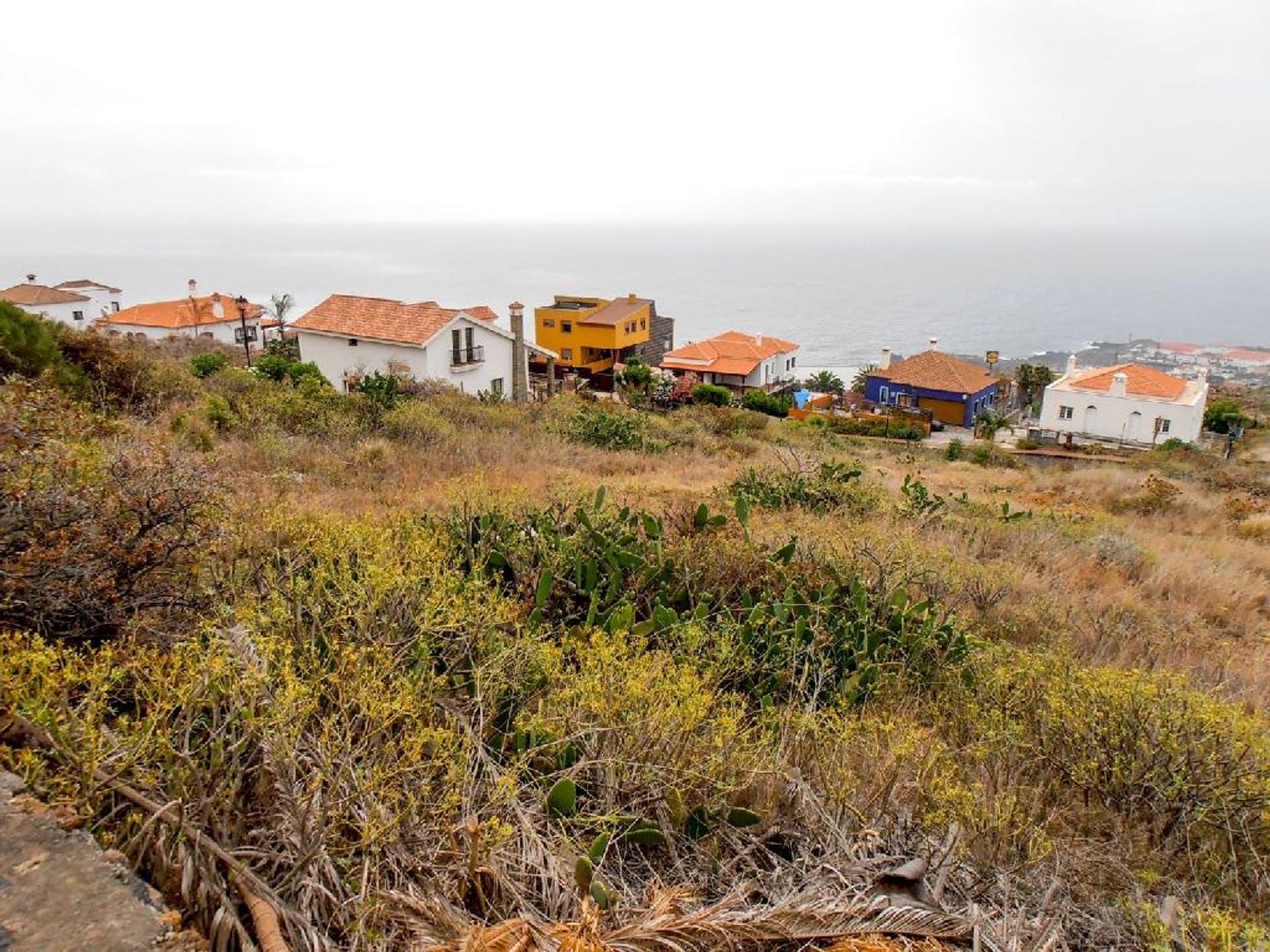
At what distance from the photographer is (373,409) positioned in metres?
13.1

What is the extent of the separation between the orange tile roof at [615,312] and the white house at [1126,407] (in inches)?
951

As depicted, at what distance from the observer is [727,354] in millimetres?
48688

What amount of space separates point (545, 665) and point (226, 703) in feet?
4.15

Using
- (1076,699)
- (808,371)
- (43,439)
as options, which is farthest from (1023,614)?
(808,371)

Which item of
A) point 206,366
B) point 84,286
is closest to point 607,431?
point 206,366

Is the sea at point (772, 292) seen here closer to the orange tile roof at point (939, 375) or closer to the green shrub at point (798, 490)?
the orange tile roof at point (939, 375)

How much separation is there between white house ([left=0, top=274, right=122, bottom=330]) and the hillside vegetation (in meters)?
46.4

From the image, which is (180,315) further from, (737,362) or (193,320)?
(737,362)

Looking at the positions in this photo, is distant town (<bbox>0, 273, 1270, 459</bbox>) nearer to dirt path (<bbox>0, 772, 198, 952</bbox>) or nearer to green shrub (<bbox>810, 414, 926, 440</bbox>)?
green shrub (<bbox>810, 414, 926, 440</bbox>)

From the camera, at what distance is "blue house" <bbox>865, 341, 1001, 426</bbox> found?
4362 centimetres

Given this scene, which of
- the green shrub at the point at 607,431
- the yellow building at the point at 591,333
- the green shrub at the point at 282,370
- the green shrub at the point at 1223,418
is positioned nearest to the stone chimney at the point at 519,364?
the green shrub at the point at 282,370

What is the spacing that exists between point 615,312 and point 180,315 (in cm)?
2477

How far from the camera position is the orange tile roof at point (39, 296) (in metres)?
42.2

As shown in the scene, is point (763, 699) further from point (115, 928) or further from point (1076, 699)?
point (115, 928)
